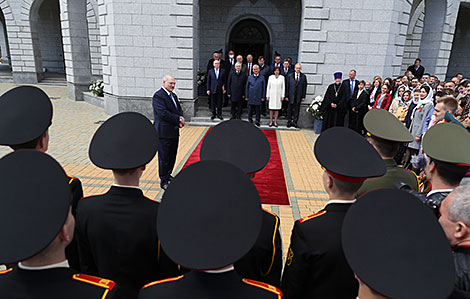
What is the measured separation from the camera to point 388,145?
2.82 metres

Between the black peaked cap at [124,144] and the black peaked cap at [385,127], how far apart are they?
6.51 ft

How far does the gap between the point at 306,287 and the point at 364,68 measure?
10244mm

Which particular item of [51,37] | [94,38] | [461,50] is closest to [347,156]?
[94,38]

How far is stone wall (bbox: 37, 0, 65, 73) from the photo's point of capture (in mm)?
24453

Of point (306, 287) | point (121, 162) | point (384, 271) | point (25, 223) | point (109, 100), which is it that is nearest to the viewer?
point (384, 271)

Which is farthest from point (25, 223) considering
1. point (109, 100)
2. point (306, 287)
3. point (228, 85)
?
point (109, 100)

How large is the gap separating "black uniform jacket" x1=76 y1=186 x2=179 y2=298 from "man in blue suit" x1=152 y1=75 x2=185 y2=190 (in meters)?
3.67

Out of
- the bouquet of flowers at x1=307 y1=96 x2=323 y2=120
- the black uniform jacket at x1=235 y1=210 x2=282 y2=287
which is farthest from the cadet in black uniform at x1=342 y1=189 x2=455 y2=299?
the bouquet of flowers at x1=307 y1=96 x2=323 y2=120

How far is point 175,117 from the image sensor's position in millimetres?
5734

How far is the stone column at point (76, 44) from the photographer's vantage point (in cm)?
1423

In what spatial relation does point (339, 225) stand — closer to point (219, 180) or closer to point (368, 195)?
point (368, 195)

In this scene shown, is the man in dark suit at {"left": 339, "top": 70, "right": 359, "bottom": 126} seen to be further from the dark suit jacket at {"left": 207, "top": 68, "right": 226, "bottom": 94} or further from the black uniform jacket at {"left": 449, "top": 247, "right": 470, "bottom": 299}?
the black uniform jacket at {"left": 449, "top": 247, "right": 470, "bottom": 299}

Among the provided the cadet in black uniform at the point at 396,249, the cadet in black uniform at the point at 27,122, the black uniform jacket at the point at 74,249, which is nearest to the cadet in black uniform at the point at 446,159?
the cadet in black uniform at the point at 396,249

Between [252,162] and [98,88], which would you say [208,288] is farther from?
[98,88]
